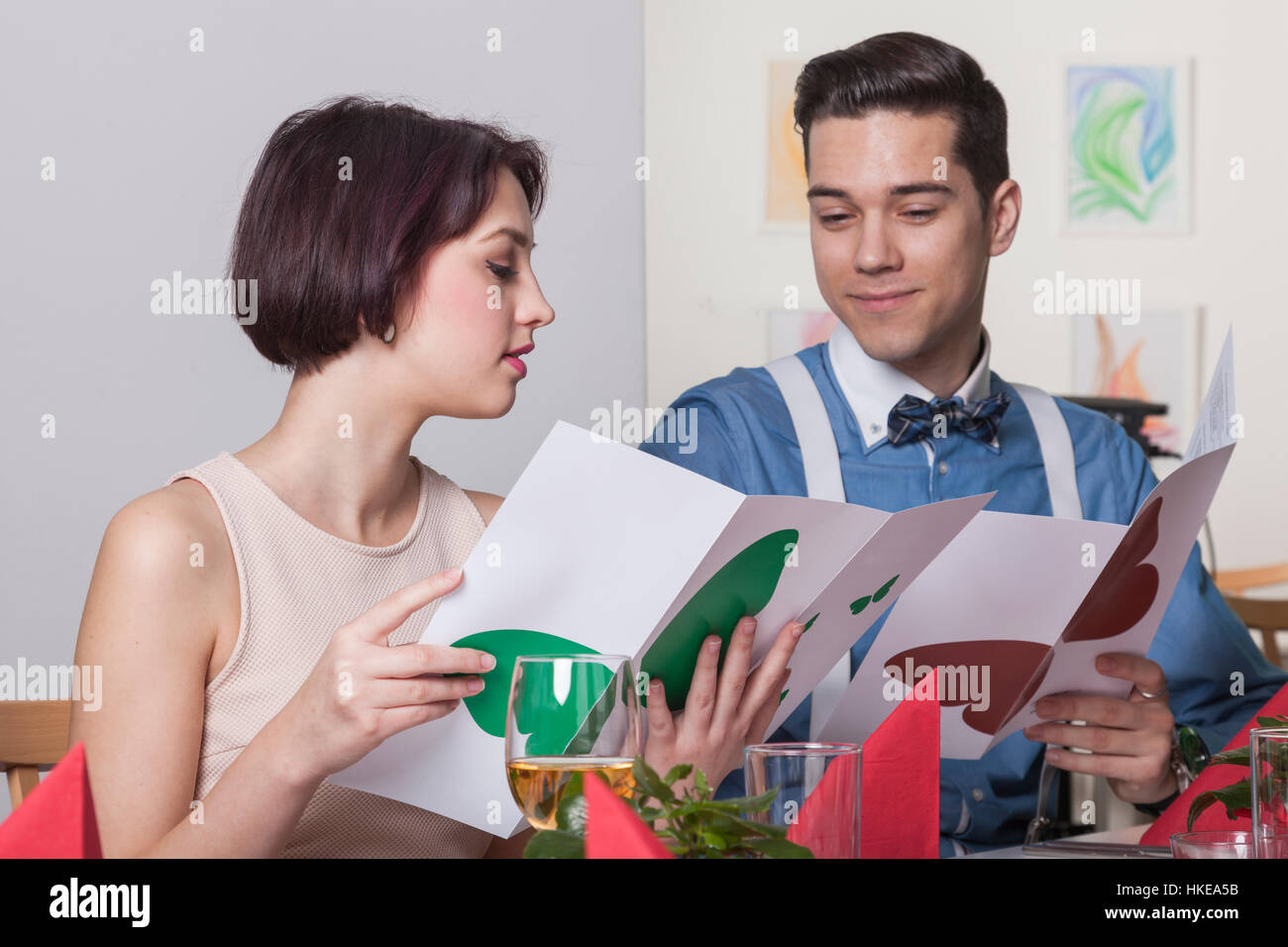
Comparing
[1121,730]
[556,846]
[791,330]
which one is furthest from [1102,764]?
[791,330]

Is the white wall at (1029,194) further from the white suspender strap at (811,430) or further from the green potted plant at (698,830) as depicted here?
the green potted plant at (698,830)

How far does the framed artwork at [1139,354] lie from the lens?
3.73 m

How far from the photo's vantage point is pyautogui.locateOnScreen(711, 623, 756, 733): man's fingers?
37.4 inches

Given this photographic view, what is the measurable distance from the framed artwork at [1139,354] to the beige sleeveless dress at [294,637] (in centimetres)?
291

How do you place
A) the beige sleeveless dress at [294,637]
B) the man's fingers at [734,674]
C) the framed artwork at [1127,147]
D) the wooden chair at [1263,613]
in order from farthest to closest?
1. the framed artwork at [1127,147]
2. the wooden chair at [1263,613]
3. the beige sleeveless dress at [294,637]
4. the man's fingers at [734,674]

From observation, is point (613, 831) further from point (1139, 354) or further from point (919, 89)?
point (1139, 354)

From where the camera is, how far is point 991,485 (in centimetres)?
175

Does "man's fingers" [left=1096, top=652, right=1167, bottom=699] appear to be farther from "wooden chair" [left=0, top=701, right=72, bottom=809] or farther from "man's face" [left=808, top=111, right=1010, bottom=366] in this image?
"wooden chair" [left=0, top=701, right=72, bottom=809]

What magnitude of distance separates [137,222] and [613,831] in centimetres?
199

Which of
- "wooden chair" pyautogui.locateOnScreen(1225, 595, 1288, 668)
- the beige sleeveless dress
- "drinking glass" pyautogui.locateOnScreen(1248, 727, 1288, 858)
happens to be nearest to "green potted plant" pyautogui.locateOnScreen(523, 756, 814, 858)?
"drinking glass" pyautogui.locateOnScreen(1248, 727, 1288, 858)

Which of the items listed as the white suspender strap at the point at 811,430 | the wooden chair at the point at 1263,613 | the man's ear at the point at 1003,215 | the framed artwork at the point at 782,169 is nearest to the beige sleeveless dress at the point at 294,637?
the white suspender strap at the point at 811,430

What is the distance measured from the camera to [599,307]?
2396 mm

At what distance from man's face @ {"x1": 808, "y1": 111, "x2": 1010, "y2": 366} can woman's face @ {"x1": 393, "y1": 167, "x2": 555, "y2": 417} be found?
2.06 ft

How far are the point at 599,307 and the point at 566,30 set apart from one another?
20.1 inches
